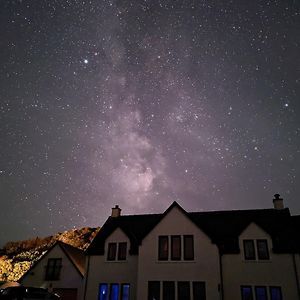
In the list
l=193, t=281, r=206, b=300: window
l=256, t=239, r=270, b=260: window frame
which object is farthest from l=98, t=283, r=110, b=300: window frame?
l=256, t=239, r=270, b=260: window frame

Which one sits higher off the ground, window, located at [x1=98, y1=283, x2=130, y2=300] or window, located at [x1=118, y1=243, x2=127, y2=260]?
window, located at [x1=118, y1=243, x2=127, y2=260]

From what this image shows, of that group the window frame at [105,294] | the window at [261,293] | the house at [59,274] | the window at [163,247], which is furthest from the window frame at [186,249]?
the house at [59,274]

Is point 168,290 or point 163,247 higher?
point 163,247

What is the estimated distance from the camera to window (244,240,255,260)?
26.1m

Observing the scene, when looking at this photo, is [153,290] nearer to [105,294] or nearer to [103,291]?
[105,294]

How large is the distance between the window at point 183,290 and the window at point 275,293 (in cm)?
611

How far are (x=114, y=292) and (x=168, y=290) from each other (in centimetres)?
→ 533

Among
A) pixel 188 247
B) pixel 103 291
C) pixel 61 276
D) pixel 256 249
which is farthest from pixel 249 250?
pixel 61 276

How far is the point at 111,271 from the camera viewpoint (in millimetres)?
29141

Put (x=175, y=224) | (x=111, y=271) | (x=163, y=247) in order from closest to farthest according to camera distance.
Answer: (x=163, y=247) < (x=175, y=224) < (x=111, y=271)

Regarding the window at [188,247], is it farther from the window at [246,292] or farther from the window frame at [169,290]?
the window at [246,292]

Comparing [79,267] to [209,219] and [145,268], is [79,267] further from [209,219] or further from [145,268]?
[209,219]

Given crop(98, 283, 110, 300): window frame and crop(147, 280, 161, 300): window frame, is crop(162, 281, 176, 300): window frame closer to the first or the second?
crop(147, 280, 161, 300): window frame

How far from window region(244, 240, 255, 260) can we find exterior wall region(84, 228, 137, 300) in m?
9.31
